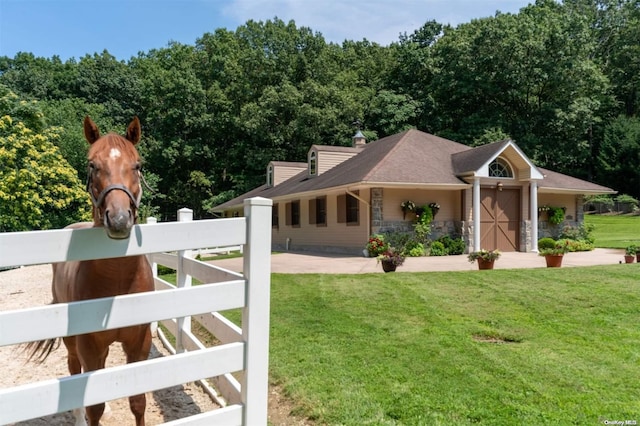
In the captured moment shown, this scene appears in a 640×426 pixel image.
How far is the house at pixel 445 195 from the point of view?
52.1 ft

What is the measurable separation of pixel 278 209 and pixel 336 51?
22.3 m

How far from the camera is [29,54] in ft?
151

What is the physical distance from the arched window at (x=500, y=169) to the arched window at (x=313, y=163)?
27.5 feet

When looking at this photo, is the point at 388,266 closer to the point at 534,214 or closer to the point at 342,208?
the point at 342,208

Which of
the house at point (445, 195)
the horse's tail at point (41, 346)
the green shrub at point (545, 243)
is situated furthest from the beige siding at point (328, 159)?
the horse's tail at point (41, 346)

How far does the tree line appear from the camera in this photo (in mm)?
31250

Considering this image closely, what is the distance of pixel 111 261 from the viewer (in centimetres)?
237

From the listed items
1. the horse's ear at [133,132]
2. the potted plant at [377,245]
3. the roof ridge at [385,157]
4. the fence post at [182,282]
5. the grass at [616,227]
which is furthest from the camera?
the grass at [616,227]

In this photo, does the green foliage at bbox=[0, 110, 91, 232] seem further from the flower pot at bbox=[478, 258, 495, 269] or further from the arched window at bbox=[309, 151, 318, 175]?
the flower pot at bbox=[478, 258, 495, 269]

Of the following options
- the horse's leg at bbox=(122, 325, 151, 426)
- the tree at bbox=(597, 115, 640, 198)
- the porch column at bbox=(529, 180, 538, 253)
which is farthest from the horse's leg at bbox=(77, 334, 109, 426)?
the tree at bbox=(597, 115, 640, 198)

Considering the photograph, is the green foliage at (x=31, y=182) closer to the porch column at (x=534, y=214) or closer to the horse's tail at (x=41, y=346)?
the horse's tail at (x=41, y=346)

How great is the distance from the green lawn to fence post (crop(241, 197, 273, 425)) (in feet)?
3.42

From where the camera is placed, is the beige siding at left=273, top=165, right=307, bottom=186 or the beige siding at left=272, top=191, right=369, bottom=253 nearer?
the beige siding at left=272, top=191, right=369, bottom=253

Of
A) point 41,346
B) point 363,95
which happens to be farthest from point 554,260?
point 363,95
